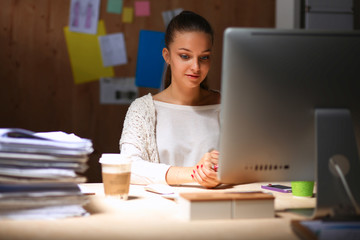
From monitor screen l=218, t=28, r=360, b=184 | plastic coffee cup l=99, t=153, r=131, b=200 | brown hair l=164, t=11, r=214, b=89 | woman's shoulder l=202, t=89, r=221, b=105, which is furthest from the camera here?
woman's shoulder l=202, t=89, r=221, b=105

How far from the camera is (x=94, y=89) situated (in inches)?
109

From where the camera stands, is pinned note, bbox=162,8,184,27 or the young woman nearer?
the young woman

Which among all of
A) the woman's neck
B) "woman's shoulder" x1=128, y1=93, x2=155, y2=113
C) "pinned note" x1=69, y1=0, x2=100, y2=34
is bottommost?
"woman's shoulder" x1=128, y1=93, x2=155, y2=113

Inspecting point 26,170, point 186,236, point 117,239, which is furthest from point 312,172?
point 26,170

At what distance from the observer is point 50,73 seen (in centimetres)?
271

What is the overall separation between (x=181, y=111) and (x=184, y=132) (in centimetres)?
9

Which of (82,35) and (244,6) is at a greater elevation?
(244,6)

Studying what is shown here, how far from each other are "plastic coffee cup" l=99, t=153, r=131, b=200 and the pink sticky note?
1.91 m

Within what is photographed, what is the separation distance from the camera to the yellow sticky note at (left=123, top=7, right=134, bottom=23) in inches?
109

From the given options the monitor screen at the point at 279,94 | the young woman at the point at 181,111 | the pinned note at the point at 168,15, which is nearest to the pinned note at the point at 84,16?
the pinned note at the point at 168,15

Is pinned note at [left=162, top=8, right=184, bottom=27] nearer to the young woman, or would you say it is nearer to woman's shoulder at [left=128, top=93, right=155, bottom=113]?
the young woman

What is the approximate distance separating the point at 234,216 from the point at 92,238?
298 mm

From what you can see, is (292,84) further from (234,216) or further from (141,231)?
(141,231)

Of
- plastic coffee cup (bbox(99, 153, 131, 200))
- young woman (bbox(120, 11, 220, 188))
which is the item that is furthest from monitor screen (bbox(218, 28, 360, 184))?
young woman (bbox(120, 11, 220, 188))
